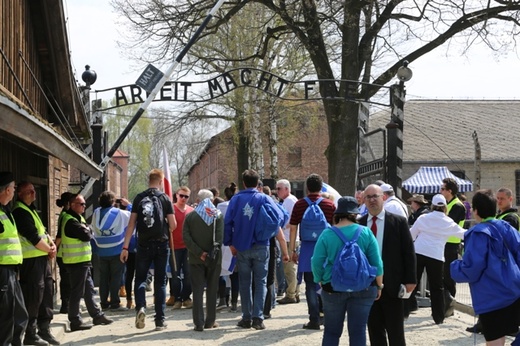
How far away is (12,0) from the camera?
11.8 metres

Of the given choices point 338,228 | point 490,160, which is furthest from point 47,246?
point 490,160

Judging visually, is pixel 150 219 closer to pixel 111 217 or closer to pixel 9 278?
pixel 111 217

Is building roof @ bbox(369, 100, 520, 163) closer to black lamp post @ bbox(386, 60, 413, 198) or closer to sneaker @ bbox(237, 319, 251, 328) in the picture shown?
black lamp post @ bbox(386, 60, 413, 198)

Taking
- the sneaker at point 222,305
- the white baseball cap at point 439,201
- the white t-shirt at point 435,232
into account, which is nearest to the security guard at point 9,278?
the sneaker at point 222,305

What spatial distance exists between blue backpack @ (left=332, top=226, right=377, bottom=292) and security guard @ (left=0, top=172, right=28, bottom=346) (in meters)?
3.16

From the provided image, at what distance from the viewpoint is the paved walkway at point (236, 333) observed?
10758 mm

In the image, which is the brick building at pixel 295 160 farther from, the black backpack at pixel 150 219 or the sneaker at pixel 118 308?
the black backpack at pixel 150 219

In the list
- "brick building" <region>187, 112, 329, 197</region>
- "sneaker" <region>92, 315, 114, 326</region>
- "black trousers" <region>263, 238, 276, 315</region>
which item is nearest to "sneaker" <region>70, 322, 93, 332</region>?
"sneaker" <region>92, 315, 114, 326</region>

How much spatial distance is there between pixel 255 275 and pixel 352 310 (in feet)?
13.3

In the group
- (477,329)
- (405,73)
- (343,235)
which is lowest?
(477,329)

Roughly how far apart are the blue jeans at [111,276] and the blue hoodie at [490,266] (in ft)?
24.9

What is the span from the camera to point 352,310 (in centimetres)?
783

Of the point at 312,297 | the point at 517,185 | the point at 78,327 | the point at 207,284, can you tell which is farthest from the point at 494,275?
the point at 517,185

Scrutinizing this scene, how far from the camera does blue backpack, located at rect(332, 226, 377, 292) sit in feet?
24.8
